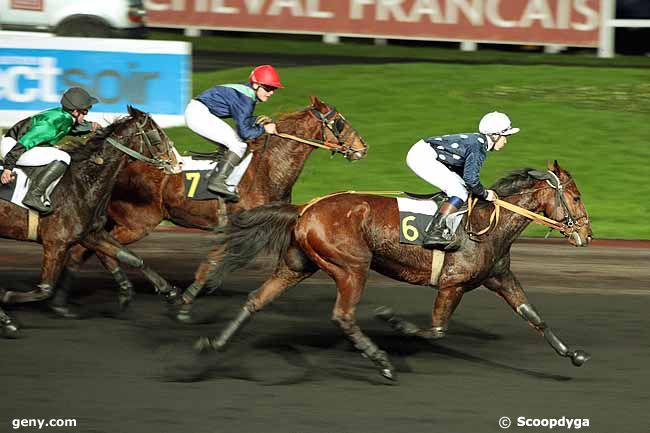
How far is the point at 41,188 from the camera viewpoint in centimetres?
912

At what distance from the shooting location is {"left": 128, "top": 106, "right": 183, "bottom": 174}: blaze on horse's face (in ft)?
31.1

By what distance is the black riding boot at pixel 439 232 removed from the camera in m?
8.20

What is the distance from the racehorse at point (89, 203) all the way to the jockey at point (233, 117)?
1.70 ft

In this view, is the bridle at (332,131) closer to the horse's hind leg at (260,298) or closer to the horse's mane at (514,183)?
the horse's mane at (514,183)

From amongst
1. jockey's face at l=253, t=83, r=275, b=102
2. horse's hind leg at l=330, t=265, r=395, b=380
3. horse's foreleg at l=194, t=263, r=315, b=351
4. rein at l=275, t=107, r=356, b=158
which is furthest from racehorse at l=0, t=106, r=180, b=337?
horse's hind leg at l=330, t=265, r=395, b=380

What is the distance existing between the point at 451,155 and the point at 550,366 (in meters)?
1.68

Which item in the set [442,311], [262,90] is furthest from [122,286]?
[442,311]

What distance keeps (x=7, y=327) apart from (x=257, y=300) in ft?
6.76

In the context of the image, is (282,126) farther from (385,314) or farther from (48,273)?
(48,273)

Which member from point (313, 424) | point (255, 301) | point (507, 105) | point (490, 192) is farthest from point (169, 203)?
point (507, 105)

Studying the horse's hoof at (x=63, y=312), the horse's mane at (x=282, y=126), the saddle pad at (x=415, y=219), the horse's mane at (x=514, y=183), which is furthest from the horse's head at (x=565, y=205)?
the horse's hoof at (x=63, y=312)

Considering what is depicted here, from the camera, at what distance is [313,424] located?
692cm

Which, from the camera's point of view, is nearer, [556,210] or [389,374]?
→ [389,374]

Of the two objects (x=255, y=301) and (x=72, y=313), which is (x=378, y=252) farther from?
(x=72, y=313)
